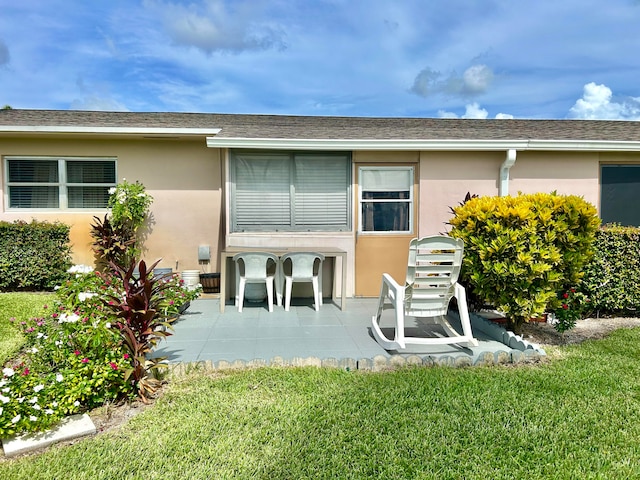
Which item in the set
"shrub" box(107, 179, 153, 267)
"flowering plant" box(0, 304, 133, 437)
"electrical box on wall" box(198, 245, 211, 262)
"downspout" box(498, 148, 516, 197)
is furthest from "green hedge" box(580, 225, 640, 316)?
"shrub" box(107, 179, 153, 267)

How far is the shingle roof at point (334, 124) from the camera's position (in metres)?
7.62

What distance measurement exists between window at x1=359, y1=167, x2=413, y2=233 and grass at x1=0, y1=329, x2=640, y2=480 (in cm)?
408

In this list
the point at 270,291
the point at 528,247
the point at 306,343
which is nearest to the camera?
the point at 528,247

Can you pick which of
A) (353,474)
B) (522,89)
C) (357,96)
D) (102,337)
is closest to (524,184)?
(353,474)

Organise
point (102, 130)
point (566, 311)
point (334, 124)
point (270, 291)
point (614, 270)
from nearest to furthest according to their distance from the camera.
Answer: point (566, 311) → point (614, 270) → point (270, 291) → point (102, 130) → point (334, 124)

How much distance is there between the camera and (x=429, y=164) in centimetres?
762

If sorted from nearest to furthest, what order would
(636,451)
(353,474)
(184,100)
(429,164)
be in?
(353,474) → (636,451) → (429,164) → (184,100)

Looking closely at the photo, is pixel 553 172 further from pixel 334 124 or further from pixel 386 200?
pixel 334 124

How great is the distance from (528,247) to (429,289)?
48.0 inches

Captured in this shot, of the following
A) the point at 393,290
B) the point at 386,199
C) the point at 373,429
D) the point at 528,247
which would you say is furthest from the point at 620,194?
the point at 373,429

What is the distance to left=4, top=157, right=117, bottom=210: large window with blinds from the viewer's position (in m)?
7.82

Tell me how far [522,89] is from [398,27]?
22.3ft

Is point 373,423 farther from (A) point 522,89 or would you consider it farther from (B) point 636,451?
(A) point 522,89

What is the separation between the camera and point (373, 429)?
2801mm
